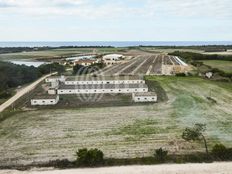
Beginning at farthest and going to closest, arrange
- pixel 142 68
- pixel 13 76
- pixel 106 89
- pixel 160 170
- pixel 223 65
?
pixel 223 65 → pixel 142 68 → pixel 13 76 → pixel 106 89 → pixel 160 170

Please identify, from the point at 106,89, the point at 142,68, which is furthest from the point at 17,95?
the point at 142,68

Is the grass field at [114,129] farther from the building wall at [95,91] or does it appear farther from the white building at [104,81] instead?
the white building at [104,81]

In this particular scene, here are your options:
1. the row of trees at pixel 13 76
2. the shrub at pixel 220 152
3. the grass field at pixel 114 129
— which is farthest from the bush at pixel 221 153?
the row of trees at pixel 13 76

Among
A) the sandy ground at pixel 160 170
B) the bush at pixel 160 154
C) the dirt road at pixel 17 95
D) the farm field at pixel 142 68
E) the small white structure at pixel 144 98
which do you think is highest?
the farm field at pixel 142 68

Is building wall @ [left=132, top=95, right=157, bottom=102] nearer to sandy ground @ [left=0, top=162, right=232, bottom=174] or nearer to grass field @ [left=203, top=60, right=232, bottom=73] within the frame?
sandy ground @ [left=0, top=162, right=232, bottom=174]

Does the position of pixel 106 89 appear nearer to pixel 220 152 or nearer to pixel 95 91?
pixel 95 91
